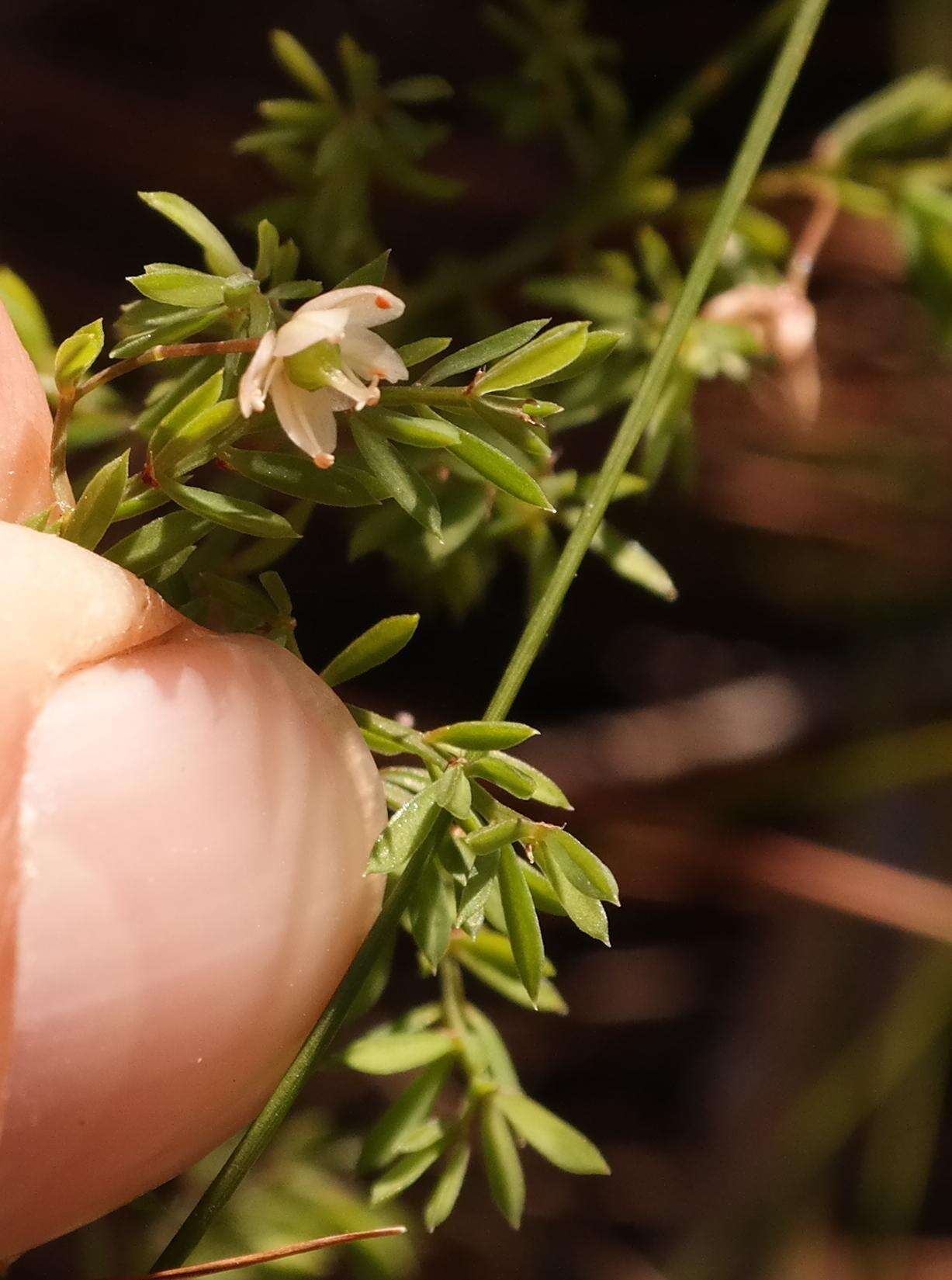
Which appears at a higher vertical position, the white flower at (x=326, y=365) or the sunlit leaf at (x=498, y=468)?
the white flower at (x=326, y=365)

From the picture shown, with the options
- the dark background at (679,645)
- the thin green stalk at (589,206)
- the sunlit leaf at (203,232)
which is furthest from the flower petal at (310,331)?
the dark background at (679,645)

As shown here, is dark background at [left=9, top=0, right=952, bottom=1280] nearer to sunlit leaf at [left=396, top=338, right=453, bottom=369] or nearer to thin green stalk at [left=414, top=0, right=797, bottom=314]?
thin green stalk at [left=414, top=0, right=797, bottom=314]

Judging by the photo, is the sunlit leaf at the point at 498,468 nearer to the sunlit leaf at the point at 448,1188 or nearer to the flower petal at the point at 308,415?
the flower petal at the point at 308,415

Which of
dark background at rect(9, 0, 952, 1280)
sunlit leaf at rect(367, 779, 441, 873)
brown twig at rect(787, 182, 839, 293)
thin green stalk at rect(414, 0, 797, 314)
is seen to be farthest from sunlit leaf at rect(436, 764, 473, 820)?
Answer: dark background at rect(9, 0, 952, 1280)

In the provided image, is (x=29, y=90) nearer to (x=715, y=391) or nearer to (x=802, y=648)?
(x=715, y=391)

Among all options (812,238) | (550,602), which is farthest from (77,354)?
(812,238)
